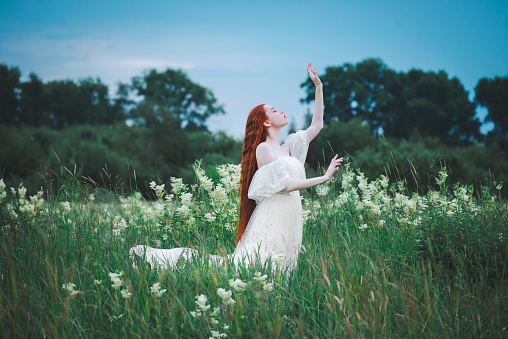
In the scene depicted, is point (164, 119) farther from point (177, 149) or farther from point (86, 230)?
point (86, 230)

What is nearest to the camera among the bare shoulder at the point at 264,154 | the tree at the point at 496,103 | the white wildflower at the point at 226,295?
the white wildflower at the point at 226,295

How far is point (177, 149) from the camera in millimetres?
24375

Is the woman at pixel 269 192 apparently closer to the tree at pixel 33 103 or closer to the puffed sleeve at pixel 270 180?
the puffed sleeve at pixel 270 180

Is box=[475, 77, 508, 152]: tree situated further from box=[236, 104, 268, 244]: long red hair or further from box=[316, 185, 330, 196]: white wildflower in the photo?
box=[236, 104, 268, 244]: long red hair

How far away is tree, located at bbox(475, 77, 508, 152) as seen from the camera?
2333cm

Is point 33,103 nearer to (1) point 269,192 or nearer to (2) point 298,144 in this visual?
(2) point 298,144

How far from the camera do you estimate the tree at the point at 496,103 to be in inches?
918

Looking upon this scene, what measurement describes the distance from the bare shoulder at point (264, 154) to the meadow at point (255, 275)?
0.98 metres

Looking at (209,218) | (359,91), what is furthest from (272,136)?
(359,91)

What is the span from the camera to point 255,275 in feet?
8.86

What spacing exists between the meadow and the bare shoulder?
3.20ft

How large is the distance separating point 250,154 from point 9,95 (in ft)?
87.7

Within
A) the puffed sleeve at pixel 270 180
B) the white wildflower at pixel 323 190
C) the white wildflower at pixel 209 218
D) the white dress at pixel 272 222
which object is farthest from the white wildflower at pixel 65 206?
the white wildflower at pixel 323 190

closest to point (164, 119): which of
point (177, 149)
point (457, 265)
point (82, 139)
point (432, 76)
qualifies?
point (177, 149)
